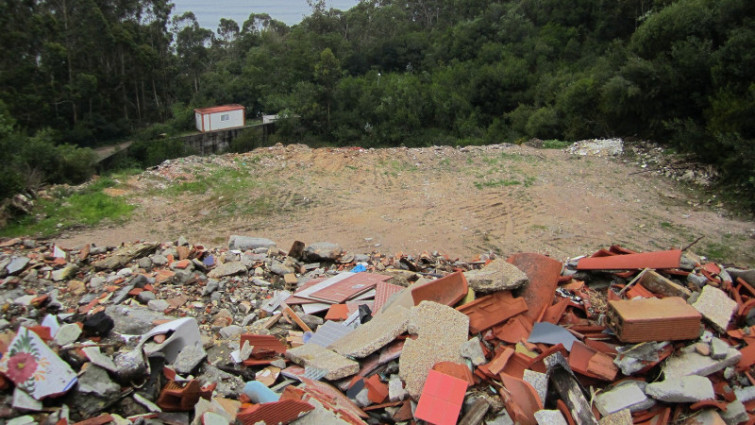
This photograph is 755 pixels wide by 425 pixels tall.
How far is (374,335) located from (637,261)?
8.66 ft

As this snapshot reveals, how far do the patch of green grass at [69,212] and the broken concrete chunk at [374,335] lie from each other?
21.2 feet

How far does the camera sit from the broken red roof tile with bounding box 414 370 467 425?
2.93m

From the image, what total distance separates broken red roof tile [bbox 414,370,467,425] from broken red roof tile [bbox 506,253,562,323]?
1.11m

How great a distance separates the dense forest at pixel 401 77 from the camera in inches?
432

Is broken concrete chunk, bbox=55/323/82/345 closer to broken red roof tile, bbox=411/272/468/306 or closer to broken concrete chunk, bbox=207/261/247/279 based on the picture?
broken concrete chunk, bbox=207/261/247/279

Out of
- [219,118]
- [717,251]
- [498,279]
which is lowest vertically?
[717,251]

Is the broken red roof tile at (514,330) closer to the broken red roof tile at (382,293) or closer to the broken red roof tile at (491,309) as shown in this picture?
the broken red roof tile at (491,309)

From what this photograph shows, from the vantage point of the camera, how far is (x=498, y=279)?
411cm

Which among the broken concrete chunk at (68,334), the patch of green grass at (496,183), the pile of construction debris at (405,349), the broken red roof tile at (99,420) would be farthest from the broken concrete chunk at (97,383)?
the patch of green grass at (496,183)

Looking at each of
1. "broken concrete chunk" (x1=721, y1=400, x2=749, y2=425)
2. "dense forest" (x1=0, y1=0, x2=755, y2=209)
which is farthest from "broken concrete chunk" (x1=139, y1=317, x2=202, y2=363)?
"dense forest" (x1=0, y1=0, x2=755, y2=209)

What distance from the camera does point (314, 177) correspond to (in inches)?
424

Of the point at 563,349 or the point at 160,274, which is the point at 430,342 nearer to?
the point at 563,349

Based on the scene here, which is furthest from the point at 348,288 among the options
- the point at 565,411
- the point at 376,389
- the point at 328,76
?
the point at 328,76

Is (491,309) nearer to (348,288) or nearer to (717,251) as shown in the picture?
(348,288)
